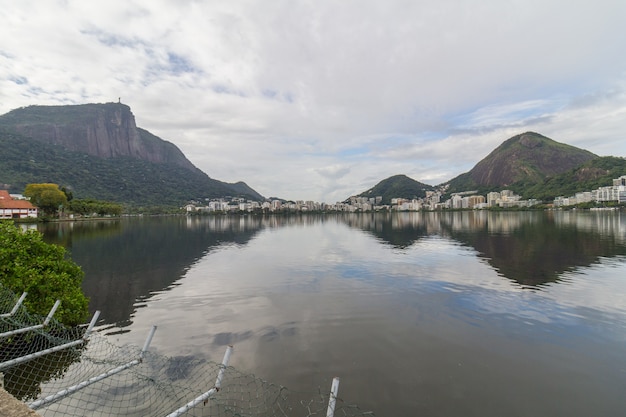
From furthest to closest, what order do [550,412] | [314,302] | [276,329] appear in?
[314,302]
[276,329]
[550,412]

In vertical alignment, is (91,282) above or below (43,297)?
below

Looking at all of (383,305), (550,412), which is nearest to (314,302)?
(383,305)

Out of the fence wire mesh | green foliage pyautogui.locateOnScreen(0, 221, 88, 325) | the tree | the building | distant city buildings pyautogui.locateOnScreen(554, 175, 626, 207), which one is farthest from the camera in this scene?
distant city buildings pyautogui.locateOnScreen(554, 175, 626, 207)

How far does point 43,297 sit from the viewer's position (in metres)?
12.4

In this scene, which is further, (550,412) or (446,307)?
(446,307)

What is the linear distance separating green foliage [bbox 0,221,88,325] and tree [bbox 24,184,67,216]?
11160 centimetres

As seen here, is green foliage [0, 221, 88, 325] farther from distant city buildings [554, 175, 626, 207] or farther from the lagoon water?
distant city buildings [554, 175, 626, 207]

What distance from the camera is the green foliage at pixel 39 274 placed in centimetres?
1207

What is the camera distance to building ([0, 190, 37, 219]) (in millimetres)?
107938

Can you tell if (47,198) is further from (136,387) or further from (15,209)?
(136,387)

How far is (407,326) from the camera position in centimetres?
1493

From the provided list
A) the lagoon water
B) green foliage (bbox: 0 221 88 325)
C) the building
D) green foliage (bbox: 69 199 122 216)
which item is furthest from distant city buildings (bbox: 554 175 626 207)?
the building

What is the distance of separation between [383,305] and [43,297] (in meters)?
16.7

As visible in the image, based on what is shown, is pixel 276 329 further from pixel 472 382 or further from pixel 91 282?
pixel 91 282
